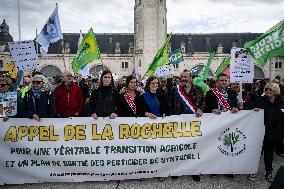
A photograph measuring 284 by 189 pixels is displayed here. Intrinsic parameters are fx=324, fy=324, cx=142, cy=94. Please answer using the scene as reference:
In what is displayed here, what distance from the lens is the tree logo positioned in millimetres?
6137

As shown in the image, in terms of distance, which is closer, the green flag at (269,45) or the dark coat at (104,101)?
the dark coat at (104,101)

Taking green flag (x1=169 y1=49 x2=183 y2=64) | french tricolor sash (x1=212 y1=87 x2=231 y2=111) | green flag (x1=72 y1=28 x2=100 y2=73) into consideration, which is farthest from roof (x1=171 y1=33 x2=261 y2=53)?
french tricolor sash (x1=212 y1=87 x2=231 y2=111)

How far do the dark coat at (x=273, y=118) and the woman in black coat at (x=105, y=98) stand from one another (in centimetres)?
284

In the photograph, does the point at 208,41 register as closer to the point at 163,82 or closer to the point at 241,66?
the point at 163,82

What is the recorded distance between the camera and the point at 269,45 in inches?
256

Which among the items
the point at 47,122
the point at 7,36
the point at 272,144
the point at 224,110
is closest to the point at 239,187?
the point at 272,144

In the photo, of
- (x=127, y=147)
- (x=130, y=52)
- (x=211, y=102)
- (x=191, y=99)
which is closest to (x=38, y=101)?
(x=127, y=147)

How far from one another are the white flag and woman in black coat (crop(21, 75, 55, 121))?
385cm

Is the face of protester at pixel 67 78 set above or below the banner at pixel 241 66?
below

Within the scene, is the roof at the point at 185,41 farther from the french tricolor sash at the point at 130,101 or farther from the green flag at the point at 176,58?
the french tricolor sash at the point at 130,101

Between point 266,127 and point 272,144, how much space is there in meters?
0.34

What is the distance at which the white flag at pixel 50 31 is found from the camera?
966cm

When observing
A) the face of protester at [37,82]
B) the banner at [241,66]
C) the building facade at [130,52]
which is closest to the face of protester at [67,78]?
the face of protester at [37,82]

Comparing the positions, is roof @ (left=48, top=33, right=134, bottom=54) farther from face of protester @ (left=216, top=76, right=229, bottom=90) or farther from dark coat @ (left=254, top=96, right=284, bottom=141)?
dark coat @ (left=254, top=96, right=284, bottom=141)
